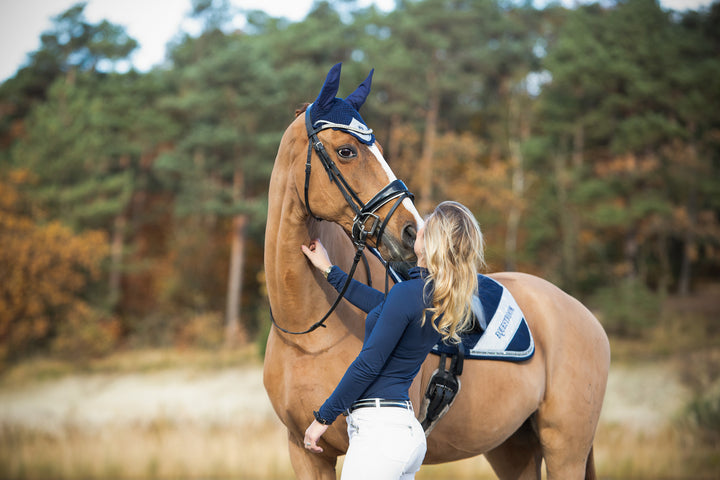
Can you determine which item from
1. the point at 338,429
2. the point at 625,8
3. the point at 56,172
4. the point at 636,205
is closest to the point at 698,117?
the point at 636,205

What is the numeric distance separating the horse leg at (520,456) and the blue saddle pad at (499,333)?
2.66 feet

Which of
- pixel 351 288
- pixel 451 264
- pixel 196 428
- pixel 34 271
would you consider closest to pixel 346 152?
pixel 351 288

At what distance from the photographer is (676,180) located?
20750 mm

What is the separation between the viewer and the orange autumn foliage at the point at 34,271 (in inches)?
795

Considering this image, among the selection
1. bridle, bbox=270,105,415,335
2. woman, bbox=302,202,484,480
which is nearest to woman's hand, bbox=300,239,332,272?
bridle, bbox=270,105,415,335

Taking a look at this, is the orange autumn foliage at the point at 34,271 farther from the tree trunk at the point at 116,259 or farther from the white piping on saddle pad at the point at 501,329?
the white piping on saddle pad at the point at 501,329

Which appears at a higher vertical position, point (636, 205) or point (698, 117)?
point (698, 117)

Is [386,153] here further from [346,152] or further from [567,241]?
[346,152]

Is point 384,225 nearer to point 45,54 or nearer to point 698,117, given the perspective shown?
point 698,117

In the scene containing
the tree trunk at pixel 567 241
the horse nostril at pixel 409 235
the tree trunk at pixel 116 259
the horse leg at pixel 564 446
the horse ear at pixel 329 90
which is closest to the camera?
the horse nostril at pixel 409 235

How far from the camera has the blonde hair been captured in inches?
92.2

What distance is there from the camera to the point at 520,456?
400 cm

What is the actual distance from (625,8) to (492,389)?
22842 millimetres

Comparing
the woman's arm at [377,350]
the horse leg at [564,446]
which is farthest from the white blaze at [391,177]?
the horse leg at [564,446]
